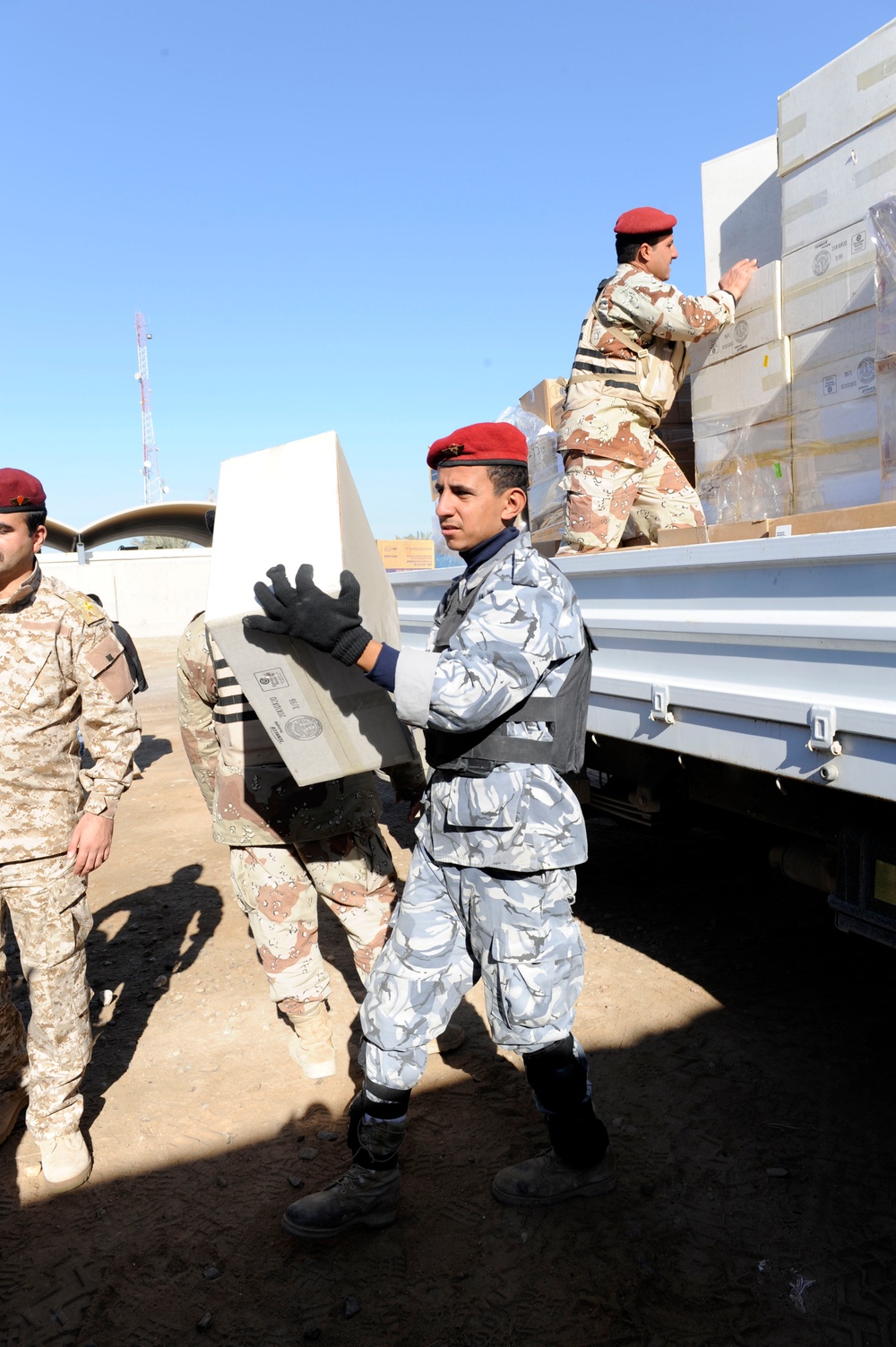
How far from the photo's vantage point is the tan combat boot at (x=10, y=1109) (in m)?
2.76

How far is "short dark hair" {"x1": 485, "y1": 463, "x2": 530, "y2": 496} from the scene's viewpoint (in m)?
2.14

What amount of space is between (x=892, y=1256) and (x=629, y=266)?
3285 mm

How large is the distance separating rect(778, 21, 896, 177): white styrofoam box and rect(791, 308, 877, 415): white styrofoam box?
571 millimetres

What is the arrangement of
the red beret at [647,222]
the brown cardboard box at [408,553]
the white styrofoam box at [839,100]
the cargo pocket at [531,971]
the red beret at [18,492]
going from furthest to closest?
the brown cardboard box at [408,553]
the red beret at [647,222]
the white styrofoam box at [839,100]
the red beret at [18,492]
the cargo pocket at [531,971]

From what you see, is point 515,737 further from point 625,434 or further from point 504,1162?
point 625,434

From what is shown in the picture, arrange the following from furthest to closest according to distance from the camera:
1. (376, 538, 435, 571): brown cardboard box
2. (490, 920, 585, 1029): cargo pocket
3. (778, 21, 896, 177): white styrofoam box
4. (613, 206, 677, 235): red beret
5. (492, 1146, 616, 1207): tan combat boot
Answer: (376, 538, 435, 571): brown cardboard box, (613, 206, 677, 235): red beret, (778, 21, 896, 177): white styrofoam box, (492, 1146, 616, 1207): tan combat boot, (490, 920, 585, 1029): cargo pocket

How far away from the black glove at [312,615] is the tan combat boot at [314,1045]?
155 centimetres

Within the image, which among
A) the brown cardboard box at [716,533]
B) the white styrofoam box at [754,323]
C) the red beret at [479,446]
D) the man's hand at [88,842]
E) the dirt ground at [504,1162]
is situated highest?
the white styrofoam box at [754,323]

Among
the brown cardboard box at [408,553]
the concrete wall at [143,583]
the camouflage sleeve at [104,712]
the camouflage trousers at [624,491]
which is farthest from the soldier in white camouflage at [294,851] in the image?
the concrete wall at [143,583]

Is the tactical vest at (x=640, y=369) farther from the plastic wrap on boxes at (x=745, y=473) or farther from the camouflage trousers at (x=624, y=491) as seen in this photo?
the plastic wrap on boxes at (x=745, y=473)

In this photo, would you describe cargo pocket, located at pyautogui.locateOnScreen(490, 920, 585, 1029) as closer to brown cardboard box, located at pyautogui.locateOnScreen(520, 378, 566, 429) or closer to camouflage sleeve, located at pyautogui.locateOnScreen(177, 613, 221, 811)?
camouflage sleeve, located at pyautogui.locateOnScreen(177, 613, 221, 811)

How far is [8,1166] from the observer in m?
2.66

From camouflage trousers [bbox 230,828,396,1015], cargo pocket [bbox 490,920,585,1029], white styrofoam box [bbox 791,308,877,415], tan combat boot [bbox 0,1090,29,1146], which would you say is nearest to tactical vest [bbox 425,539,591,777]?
cargo pocket [bbox 490,920,585,1029]

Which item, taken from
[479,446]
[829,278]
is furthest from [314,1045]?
[829,278]
